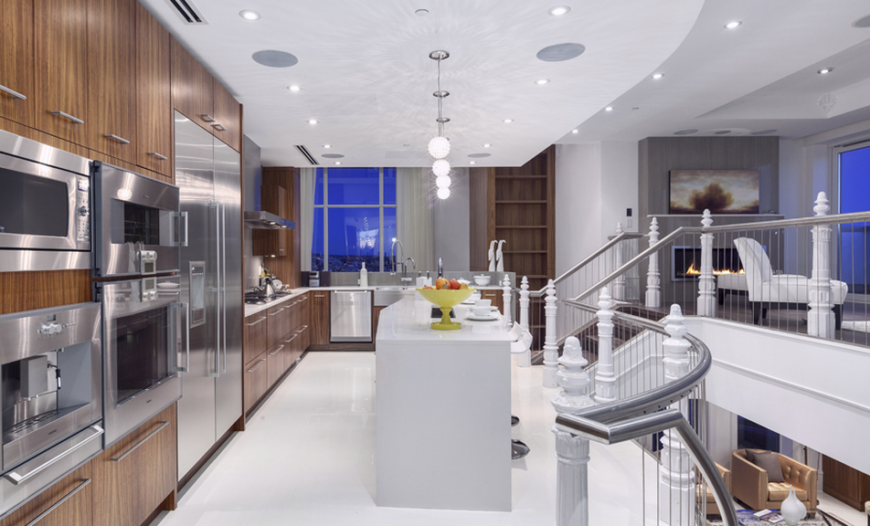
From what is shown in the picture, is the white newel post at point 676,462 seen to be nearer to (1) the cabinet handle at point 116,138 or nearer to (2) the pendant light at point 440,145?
(2) the pendant light at point 440,145

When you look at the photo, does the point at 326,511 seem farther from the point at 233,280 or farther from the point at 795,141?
the point at 795,141

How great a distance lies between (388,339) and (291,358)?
3.23m

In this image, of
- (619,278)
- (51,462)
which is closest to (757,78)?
(619,278)

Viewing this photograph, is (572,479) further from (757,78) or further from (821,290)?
(757,78)

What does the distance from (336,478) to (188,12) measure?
2612 millimetres

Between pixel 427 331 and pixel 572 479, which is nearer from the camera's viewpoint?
pixel 572 479

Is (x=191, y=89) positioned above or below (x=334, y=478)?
above

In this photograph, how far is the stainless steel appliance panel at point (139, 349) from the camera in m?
1.88

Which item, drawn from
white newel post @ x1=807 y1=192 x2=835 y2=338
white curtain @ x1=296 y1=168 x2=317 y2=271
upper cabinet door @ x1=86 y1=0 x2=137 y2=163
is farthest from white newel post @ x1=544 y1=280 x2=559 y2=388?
white curtain @ x1=296 y1=168 x2=317 y2=271

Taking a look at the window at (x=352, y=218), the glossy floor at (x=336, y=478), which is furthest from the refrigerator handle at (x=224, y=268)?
the window at (x=352, y=218)

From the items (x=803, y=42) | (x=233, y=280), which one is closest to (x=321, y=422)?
(x=233, y=280)

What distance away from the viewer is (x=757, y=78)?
483 centimetres

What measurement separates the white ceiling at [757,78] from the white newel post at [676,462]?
2572mm

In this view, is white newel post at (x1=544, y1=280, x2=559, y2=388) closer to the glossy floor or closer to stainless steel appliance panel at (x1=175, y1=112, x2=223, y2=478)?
the glossy floor
